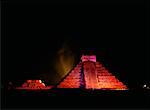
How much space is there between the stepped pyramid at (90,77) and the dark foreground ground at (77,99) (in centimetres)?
282

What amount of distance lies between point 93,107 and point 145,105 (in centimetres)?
120

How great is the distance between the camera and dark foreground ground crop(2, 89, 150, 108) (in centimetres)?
671

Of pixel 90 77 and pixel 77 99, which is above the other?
pixel 90 77

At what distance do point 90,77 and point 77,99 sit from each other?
11.2ft

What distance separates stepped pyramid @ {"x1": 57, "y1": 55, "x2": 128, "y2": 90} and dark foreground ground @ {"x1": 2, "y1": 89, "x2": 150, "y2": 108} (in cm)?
282

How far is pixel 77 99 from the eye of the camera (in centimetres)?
679

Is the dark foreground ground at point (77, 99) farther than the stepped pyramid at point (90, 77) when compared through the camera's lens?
No

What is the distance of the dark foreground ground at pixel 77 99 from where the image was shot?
6715 millimetres

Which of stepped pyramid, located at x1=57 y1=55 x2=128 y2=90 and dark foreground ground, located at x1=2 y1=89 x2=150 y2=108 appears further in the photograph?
stepped pyramid, located at x1=57 y1=55 x2=128 y2=90

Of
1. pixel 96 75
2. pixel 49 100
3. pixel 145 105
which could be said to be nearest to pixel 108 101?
pixel 145 105

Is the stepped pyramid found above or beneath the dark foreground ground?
above

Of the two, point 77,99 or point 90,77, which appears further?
point 90,77

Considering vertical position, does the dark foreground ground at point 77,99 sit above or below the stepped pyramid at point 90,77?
below

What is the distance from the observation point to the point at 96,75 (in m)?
10.5
